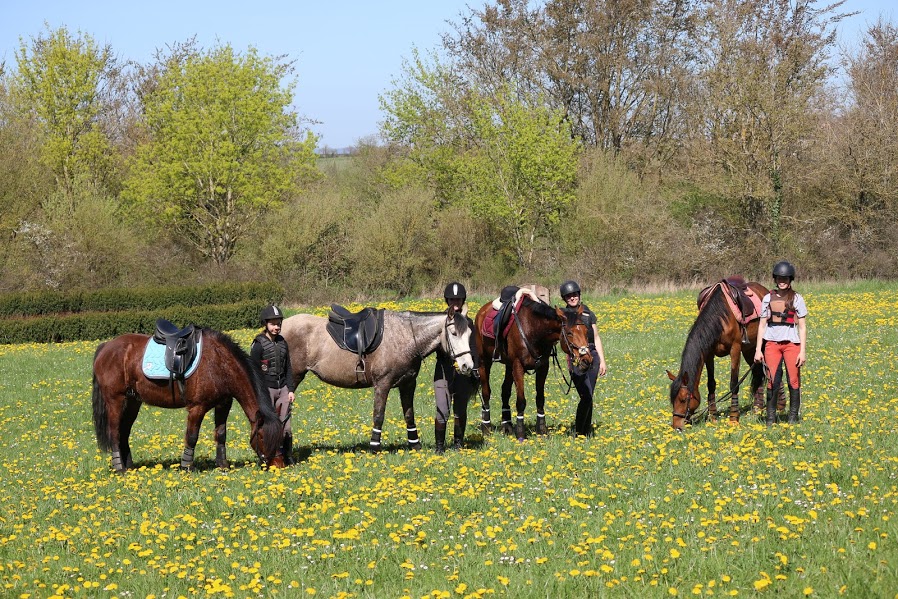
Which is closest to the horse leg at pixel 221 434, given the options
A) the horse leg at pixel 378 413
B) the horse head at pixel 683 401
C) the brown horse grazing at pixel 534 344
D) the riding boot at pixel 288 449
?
the riding boot at pixel 288 449

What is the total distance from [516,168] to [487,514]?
41734 millimetres

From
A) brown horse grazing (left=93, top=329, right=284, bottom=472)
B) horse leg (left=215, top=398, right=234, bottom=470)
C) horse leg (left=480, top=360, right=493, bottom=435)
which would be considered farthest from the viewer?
horse leg (left=480, top=360, right=493, bottom=435)

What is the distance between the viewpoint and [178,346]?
11828 millimetres

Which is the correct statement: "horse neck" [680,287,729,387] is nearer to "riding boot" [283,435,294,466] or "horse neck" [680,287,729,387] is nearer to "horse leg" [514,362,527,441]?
"horse leg" [514,362,527,441]

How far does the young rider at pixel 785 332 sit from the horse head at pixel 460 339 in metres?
4.46

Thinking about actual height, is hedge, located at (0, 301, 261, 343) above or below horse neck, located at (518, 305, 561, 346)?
below

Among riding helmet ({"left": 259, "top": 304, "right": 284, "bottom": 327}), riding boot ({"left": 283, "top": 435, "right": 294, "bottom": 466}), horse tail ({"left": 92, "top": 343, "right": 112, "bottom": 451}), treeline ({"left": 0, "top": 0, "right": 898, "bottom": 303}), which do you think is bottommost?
riding boot ({"left": 283, "top": 435, "right": 294, "bottom": 466})

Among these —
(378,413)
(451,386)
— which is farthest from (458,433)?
(378,413)

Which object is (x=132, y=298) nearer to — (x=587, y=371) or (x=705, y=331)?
(x=587, y=371)

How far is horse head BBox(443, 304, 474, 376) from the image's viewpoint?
447 inches

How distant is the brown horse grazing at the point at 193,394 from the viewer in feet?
38.1

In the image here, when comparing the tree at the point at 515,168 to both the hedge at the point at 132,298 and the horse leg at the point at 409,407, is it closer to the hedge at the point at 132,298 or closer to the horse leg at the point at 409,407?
the hedge at the point at 132,298

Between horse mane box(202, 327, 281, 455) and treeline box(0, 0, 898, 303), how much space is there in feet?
103

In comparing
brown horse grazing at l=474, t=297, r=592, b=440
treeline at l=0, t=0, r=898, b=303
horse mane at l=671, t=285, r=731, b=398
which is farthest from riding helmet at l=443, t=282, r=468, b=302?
treeline at l=0, t=0, r=898, b=303
